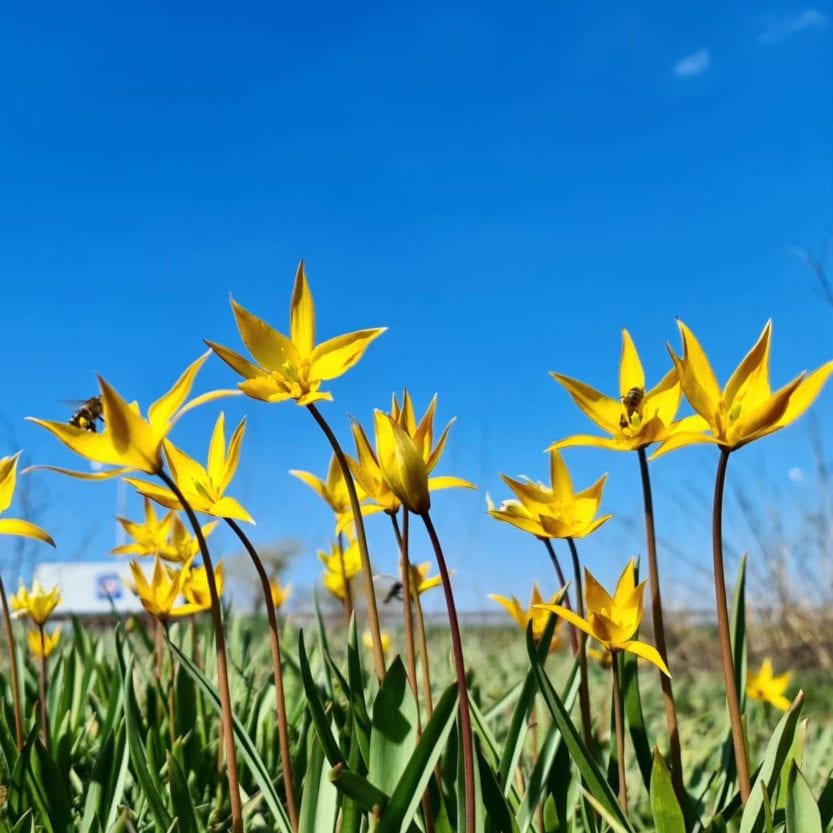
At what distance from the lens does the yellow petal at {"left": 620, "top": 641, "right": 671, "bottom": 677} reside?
1.22 meters

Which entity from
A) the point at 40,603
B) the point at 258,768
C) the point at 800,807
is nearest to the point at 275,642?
the point at 258,768

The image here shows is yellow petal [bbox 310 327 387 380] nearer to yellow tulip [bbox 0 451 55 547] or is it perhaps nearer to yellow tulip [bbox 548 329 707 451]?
yellow tulip [bbox 548 329 707 451]

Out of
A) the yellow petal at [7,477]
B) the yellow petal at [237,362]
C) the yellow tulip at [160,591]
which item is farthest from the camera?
the yellow tulip at [160,591]

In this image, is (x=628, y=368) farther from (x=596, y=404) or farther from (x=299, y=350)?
(x=299, y=350)

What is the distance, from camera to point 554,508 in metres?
1.49

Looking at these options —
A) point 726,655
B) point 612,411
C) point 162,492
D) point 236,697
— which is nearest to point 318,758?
point 162,492

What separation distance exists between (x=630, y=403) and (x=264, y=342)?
546mm

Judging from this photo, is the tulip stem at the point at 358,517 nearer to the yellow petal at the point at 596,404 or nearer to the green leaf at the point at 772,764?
the yellow petal at the point at 596,404

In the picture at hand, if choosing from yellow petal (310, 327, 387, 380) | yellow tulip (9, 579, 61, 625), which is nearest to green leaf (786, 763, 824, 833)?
yellow petal (310, 327, 387, 380)

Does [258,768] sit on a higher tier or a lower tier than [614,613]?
lower

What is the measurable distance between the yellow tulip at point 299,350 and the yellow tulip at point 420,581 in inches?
18.8

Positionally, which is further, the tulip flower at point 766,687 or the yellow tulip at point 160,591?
the tulip flower at point 766,687

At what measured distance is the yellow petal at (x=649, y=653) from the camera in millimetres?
1217

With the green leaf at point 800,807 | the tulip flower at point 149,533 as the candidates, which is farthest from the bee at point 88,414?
the green leaf at point 800,807
